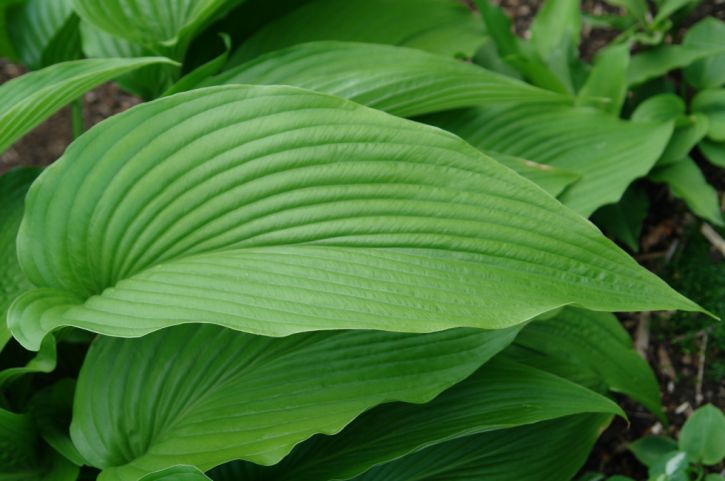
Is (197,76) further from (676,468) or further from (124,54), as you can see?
(676,468)

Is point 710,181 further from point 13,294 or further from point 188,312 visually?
point 13,294

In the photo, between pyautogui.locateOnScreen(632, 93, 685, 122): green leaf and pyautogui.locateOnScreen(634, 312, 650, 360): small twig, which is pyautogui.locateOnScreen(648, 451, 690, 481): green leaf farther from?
pyautogui.locateOnScreen(632, 93, 685, 122): green leaf

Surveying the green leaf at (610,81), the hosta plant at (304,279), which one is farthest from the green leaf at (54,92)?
the green leaf at (610,81)

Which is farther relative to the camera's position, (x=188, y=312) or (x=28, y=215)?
(x=28, y=215)

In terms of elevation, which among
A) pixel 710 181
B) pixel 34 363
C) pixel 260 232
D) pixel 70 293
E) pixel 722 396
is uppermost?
pixel 260 232

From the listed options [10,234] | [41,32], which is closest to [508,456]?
[10,234]

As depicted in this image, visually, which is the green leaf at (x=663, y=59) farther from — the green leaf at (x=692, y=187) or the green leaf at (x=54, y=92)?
the green leaf at (x=54, y=92)

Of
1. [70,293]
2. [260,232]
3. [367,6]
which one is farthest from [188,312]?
[367,6]
